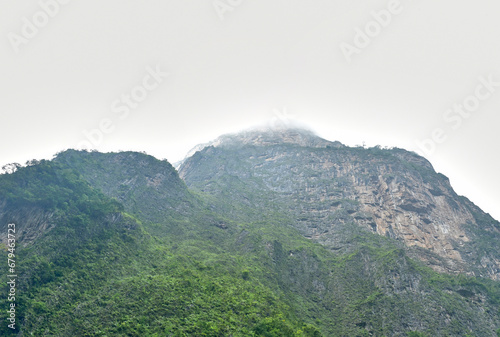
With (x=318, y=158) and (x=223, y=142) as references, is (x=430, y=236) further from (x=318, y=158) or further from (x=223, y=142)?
(x=223, y=142)

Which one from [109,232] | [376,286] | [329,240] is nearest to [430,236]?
[329,240]

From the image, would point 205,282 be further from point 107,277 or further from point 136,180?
point 136,180

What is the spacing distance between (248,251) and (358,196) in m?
59.7

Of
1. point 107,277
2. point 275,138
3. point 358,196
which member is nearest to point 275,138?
point 275,138

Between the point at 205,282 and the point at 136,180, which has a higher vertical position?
the point at 136,180

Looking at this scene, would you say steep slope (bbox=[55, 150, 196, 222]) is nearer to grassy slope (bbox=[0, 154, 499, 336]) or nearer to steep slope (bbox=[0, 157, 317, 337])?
grassy slope (bbox=[0, 154, 499, 336])

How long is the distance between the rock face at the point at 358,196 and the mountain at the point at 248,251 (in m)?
0.59

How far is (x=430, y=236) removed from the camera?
341ft

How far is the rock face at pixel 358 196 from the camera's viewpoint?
10025 centimetres

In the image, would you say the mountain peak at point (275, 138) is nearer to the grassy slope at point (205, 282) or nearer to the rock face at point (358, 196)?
the rock face at point (358, 196)

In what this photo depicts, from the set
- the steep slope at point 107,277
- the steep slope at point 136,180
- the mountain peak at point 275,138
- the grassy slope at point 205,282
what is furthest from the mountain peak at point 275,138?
the steep slope at point 107,277

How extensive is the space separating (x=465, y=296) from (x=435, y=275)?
7.81 m

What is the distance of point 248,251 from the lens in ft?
263

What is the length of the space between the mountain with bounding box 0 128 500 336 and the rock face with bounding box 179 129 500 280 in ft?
1.93
